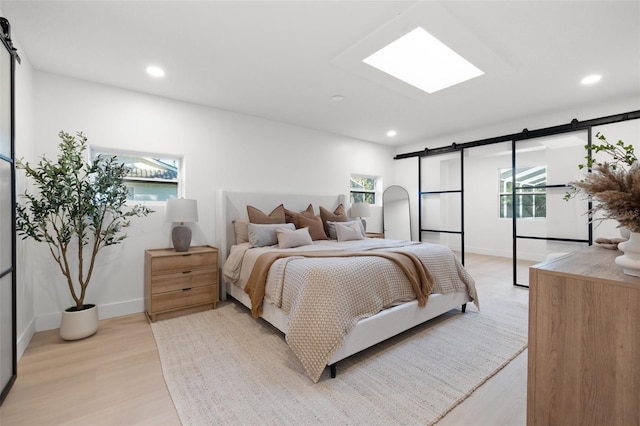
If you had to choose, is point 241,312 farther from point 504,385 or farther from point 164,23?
point 164,23

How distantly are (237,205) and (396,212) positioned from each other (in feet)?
11.4

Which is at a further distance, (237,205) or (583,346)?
(237,205)

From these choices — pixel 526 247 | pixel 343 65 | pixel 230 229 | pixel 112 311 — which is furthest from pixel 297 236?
pixel 526 247

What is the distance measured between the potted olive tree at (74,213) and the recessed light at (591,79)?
4.94 meters

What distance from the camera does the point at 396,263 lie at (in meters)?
2.44

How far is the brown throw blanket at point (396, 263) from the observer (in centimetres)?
245

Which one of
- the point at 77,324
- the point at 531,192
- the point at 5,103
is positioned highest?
the point at 5,103

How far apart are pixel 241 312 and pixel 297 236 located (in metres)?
1.07

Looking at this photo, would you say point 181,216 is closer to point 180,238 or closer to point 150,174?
point 180,238

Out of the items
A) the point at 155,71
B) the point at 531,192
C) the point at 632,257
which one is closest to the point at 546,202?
the point at 531,192

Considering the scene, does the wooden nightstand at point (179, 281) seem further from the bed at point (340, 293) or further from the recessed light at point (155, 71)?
the recessed light at point (155, 71)

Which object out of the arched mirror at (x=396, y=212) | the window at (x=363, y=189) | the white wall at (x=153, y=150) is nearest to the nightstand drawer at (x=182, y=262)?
the white wall at (x=153, y=150)

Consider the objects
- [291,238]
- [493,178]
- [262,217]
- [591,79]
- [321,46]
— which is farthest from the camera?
[493,178]

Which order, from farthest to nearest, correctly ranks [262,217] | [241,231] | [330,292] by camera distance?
[262,217] → [241,231] → [330,292]
